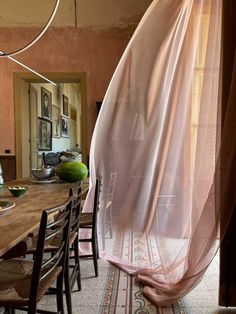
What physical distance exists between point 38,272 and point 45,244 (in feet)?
0.97

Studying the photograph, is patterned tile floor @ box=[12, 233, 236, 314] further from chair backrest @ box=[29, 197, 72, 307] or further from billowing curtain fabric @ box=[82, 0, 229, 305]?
chair backrest @ box=[29, 197, 72, 307]

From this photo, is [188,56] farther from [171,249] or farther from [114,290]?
[114,290]

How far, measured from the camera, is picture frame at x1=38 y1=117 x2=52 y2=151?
6504mm

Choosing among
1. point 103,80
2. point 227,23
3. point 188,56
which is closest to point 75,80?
point 103,80

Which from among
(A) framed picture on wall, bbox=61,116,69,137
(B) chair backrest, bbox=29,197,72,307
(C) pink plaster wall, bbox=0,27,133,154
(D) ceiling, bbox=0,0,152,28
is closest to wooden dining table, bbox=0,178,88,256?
(B) chair backrest, bbox=29,197,72,307

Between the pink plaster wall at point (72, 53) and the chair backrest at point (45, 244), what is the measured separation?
3576mm

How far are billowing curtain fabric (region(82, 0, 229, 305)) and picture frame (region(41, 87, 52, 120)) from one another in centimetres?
442

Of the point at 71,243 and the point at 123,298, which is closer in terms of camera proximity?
the point at 71,243

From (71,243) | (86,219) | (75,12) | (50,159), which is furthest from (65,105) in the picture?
(71,243)

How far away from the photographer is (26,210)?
72.0 inches

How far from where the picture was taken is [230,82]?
2.01 m

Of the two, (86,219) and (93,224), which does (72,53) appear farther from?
(93,224)

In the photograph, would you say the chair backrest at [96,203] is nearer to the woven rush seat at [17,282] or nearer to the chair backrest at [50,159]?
the woven rush seat at [17,282]

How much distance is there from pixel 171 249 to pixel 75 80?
11.5ft
